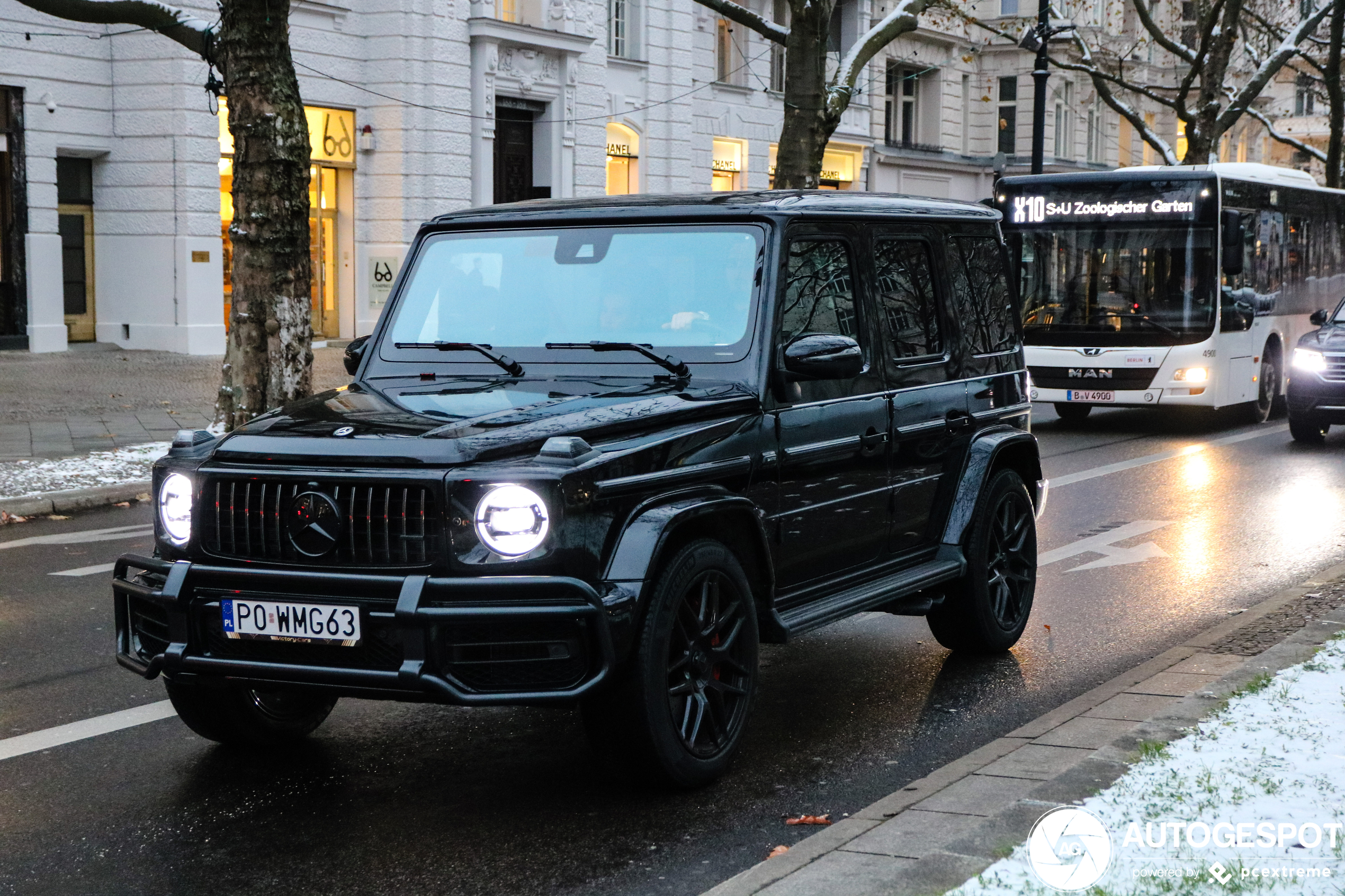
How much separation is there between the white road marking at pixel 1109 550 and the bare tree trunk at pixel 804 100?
11449mm

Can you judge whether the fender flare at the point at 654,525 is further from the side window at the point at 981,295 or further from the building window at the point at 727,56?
the building window at the point at 727,56

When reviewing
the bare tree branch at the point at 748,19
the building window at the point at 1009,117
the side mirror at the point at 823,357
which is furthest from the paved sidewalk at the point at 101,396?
the building window at the point at 1009,117

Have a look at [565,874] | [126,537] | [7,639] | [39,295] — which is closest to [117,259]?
[39,295]

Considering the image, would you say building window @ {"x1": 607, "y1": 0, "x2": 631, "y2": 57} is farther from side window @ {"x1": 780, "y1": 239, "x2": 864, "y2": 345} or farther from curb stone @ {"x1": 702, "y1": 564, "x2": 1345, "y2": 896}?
curb stone @ {"x1": 702, "y1": 564, "x2": 1345, "y2": 896}

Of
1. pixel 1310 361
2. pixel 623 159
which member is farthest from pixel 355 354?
pixel 623 159

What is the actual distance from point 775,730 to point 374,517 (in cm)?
197

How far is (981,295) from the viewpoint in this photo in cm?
746

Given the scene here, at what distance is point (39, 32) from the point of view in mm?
24375

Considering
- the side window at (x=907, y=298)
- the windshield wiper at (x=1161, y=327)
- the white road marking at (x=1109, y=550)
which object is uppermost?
the side window at (x=907, y=298)

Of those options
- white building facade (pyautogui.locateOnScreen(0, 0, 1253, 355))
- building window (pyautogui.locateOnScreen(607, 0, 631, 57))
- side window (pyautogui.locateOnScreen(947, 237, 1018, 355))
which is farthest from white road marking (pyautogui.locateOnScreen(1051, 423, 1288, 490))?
building window (pyautogui.locateOnScreen(607, 0, 631, 57))

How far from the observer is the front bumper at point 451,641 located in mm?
4703

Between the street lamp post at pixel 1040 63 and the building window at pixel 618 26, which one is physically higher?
the building window at pixel 618 26

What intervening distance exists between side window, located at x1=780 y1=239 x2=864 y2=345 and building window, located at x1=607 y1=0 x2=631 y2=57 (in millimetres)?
29126

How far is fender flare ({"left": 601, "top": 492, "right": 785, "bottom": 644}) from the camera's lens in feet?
16.1
